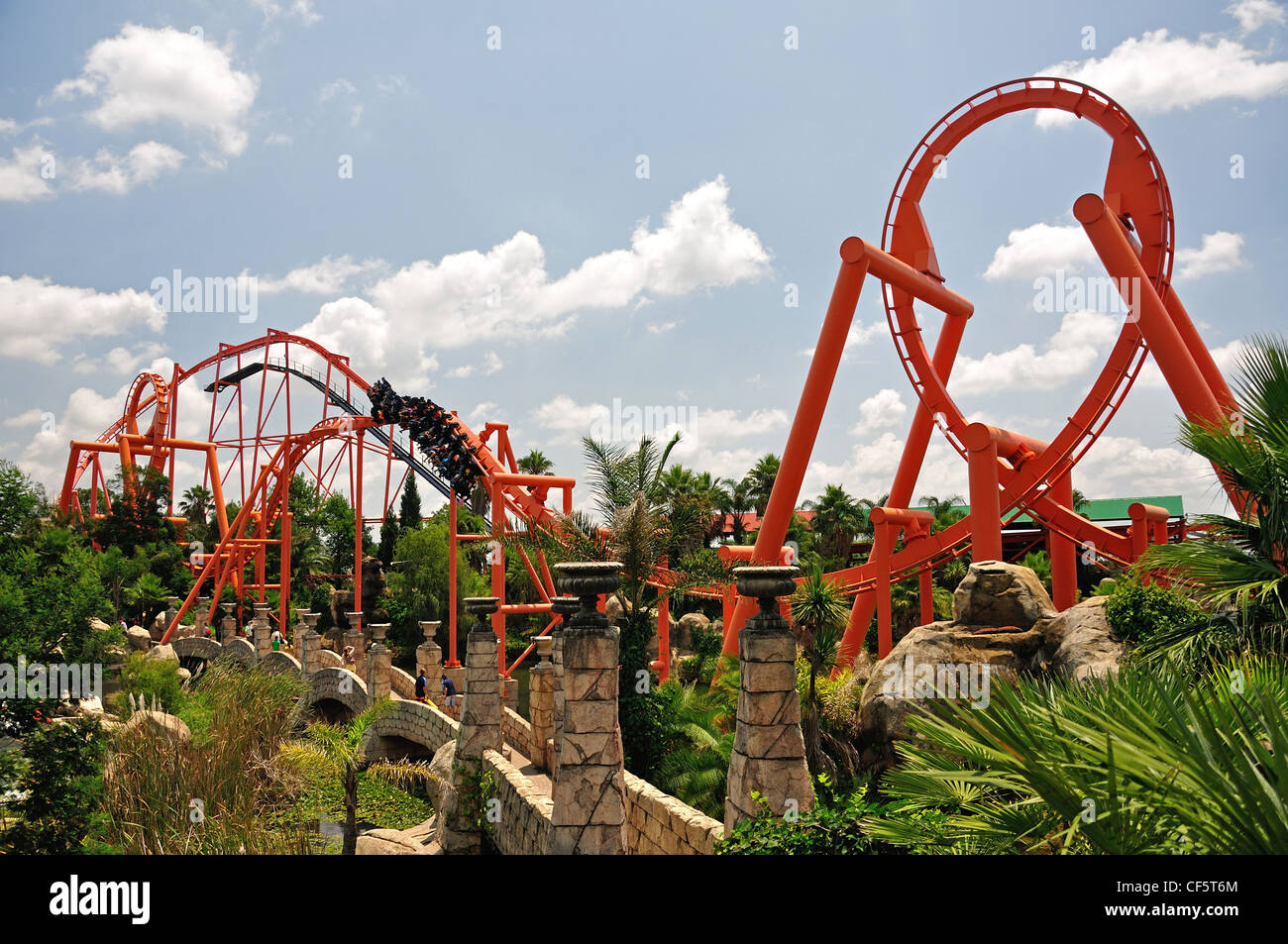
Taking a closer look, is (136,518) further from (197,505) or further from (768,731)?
(768,731)

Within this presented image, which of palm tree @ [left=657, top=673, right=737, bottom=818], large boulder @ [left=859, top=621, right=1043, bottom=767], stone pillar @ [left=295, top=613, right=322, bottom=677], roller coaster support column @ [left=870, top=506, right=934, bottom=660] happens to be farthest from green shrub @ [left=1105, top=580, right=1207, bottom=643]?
stone pillar @ [left=295, top=613, right=322, bottom=677]

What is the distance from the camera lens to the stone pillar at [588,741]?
24.9 ft

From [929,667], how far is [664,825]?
20.7 feet

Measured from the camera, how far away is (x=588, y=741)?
768 cm

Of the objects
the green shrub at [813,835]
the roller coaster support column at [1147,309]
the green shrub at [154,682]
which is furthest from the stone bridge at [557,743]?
the roller coaster support column at [1147,309]

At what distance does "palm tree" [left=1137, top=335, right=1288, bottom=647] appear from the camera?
5.16 metres

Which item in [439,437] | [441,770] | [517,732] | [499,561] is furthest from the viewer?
[439,437]

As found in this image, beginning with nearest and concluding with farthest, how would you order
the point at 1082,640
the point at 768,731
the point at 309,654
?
the point at 768,731
the point at 1082,640
the point at 309,654

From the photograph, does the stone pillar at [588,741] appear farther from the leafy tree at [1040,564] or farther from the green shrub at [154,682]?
the leafy tree at [1040,564]

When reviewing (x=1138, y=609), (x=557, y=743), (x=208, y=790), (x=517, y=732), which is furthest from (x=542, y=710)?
(x=1138, y=609)

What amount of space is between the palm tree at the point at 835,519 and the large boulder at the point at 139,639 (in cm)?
2830

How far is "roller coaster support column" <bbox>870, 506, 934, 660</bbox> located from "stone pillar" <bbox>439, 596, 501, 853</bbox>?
875cm

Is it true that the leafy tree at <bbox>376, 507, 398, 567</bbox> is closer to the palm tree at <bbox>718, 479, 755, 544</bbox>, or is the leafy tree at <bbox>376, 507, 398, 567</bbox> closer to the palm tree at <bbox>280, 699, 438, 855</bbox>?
the palm tree at <bbox>718, 479, 755, 544</bbox>
